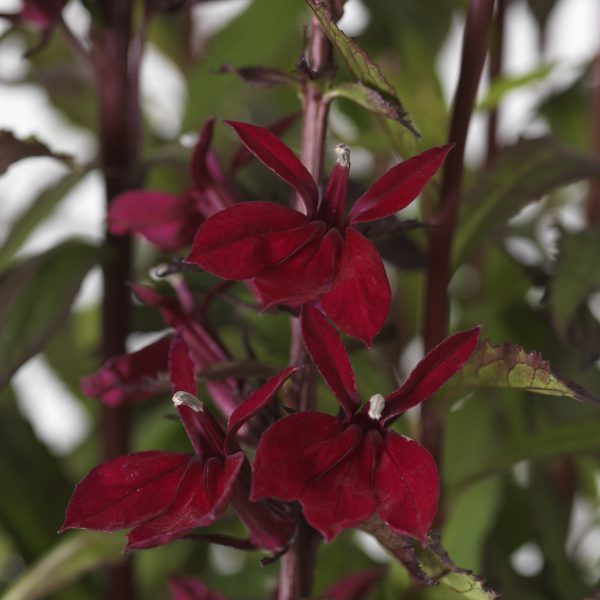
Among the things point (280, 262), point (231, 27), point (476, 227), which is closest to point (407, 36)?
point (231, 27)

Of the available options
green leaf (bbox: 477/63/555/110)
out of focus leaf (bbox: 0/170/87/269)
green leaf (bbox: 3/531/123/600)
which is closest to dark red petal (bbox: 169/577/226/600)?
green leaf (bbox: 3/531/123/600)

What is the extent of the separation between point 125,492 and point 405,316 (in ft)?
1.39

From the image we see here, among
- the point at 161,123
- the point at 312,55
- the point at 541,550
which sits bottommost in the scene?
the point at 541,550

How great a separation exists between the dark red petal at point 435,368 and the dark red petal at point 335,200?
52mm

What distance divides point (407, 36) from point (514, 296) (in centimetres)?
17

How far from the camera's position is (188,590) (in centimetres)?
37

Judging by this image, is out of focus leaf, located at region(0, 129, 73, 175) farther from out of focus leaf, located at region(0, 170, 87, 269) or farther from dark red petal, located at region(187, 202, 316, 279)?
dark red petal, located at region(187, 202, 316, 279)

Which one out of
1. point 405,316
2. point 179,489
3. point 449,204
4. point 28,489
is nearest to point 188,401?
point 179,489

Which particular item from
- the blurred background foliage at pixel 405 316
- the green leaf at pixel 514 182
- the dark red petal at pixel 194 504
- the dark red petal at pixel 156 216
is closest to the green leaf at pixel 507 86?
the blurred background foliage at pixel 405 316

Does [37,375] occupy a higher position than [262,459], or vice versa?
[262,459]

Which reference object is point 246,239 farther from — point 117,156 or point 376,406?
point 117,156

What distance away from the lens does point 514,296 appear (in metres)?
0.62

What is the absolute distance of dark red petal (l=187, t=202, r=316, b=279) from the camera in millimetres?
280

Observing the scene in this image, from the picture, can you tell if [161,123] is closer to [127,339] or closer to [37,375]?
[37,375]
